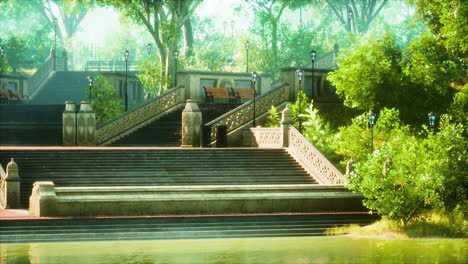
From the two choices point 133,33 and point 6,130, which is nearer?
point 6,130

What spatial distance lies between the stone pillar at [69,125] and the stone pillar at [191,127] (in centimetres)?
489

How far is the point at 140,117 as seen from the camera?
5869 cm

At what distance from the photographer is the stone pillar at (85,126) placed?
2156 inches

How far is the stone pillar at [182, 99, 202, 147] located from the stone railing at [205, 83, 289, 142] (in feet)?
2.03

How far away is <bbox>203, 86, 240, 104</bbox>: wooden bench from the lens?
62.3 meters

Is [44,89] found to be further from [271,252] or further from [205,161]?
[271,252]

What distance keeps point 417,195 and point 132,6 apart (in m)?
32.3

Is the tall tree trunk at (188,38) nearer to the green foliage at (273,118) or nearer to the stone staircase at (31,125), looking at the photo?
the stone staircase at (31,125)

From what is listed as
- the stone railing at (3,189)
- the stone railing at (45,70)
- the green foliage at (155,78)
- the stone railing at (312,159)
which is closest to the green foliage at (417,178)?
the stone railing at (312,159)

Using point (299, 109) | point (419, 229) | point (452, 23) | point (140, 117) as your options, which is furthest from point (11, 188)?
point (452, 23)

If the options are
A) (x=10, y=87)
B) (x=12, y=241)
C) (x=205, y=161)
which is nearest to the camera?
(x=12, y=241)

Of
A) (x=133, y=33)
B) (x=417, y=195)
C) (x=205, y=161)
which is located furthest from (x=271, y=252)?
(x=133, y=33)

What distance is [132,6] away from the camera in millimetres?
65750

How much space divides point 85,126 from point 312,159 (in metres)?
12.7
